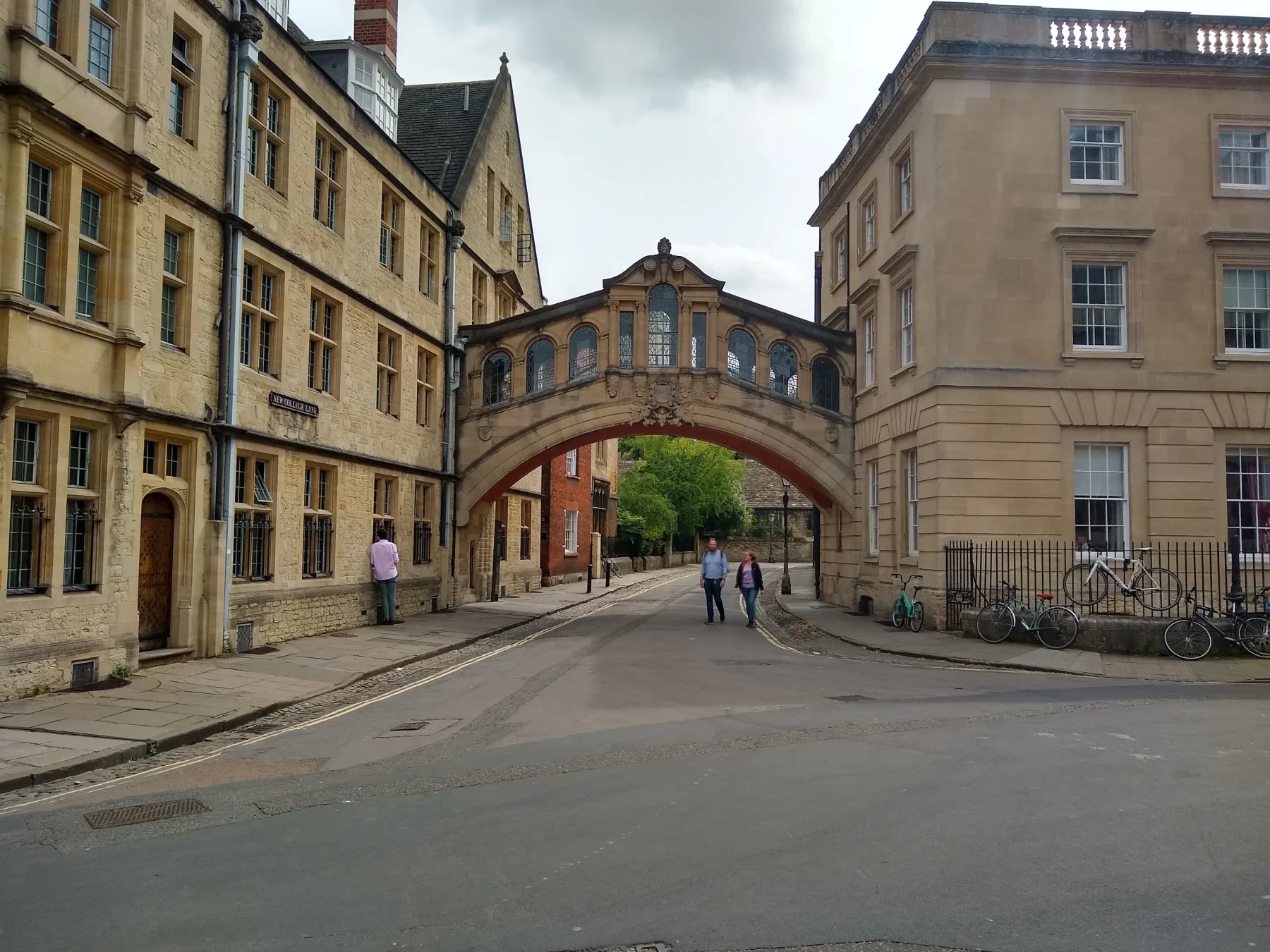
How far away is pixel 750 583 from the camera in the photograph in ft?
77.2

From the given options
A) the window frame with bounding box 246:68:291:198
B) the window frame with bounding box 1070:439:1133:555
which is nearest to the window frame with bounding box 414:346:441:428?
the window frame with bounding box 246:68:291:198

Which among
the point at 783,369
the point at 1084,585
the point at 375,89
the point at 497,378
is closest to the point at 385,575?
the point at 497,378

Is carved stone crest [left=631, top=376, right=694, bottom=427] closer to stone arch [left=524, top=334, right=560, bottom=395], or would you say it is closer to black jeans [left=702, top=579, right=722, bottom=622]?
stone arch [left=524, top=334, right=560, bottom=395]

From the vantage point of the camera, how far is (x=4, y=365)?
10914 millimetres

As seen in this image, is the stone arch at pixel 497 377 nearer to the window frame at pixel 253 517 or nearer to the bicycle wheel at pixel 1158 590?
the window frame at pixel 253 517

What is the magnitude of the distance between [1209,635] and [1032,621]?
2676mm

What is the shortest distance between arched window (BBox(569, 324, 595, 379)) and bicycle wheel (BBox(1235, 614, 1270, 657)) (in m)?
15.8

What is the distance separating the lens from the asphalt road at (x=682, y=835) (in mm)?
4836

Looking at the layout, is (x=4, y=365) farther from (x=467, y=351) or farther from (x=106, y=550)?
(x=467, y=351)

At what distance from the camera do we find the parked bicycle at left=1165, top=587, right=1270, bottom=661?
16.3 m

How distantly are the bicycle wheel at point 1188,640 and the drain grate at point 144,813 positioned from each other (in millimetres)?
14628

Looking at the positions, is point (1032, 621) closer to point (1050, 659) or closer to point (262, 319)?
point (1050, 659)

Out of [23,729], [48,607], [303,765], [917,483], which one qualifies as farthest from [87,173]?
[917,483]

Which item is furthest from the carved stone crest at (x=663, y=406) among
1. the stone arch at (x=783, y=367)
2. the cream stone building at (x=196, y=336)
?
the cream stone building at (x=196, y=336)
